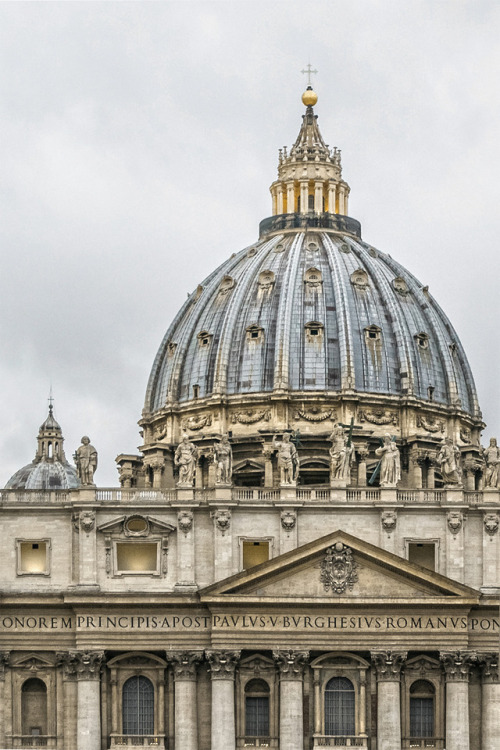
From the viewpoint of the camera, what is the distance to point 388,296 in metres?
162

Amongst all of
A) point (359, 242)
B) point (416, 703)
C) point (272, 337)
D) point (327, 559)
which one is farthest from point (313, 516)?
point (359, 242)

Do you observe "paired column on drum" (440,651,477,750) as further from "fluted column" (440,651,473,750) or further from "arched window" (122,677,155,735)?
"arched window" (122,677,155,735)

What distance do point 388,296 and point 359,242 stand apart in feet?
23.5

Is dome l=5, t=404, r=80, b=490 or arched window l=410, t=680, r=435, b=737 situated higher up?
dome l=5, t=404, r=80, b=490

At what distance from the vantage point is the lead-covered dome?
518 ft

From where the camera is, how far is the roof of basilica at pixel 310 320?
15825cm

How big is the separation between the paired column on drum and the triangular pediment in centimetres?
287

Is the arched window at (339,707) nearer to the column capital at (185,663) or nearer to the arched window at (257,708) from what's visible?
the arched window at (257,708)

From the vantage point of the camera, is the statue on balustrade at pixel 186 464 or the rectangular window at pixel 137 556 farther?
the statue on balustrade at pixel 186 464

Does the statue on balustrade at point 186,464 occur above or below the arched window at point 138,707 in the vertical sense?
above

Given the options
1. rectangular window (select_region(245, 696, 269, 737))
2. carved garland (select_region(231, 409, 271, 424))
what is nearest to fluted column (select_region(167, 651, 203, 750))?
rectangular window (select_region(245, 696, 269, 737))

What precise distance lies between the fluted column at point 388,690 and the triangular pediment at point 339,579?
2847 mm

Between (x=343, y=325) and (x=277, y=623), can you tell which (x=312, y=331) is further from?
(x=277, y=623)

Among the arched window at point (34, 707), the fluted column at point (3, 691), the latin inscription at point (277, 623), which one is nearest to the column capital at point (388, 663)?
the latin inscription at point (277, 623)
